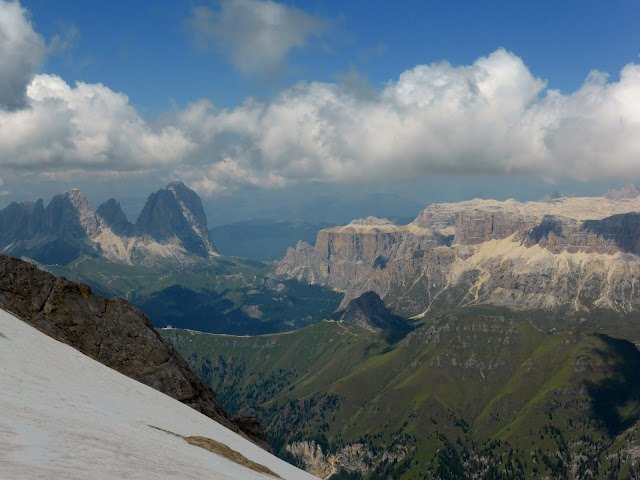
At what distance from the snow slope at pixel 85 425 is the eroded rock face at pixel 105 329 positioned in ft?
50.9

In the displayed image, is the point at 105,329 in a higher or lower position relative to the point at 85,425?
lower

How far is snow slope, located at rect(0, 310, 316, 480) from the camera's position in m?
18.0

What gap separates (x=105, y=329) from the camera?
74.2 metres

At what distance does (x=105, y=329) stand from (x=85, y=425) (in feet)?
170

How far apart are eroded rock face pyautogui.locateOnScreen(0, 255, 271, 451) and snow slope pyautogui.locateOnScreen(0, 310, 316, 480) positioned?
611 inches

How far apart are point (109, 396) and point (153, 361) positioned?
30.8 meters

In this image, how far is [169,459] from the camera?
25.1 m

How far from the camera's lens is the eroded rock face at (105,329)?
2692 inches

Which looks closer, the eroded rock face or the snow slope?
the snow slope

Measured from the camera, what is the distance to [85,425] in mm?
25969

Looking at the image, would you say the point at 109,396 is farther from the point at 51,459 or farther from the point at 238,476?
the point at 51,459

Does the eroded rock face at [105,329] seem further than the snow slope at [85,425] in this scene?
Yes

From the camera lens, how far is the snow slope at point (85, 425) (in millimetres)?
17969

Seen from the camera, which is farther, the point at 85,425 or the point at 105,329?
the point at 105,329
